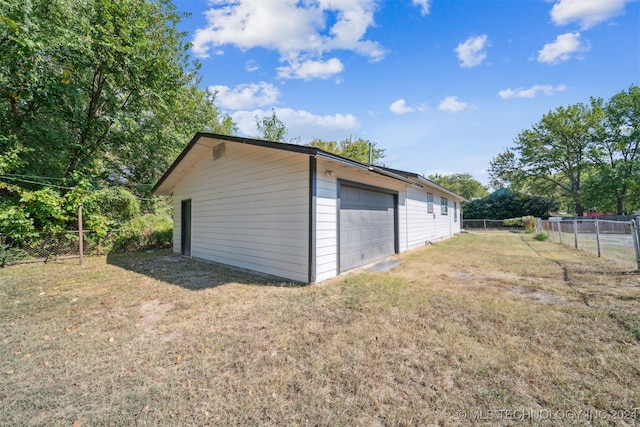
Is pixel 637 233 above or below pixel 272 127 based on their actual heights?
below

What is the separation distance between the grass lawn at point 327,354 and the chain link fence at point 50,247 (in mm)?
4064

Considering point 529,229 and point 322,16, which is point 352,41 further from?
point 529,229

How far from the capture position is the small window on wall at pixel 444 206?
14948 millimetres

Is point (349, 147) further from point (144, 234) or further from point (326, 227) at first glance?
point (326, 227)

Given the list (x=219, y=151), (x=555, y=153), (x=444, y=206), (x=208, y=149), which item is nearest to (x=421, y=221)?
(x=444, y=206)

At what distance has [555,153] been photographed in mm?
25375

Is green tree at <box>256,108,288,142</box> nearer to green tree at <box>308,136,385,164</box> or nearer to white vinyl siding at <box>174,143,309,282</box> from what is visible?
green tree at <box>308,136,385,164</box>

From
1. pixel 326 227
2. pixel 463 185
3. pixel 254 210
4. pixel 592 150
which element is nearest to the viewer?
pixel 326 227

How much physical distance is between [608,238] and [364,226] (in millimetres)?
7978

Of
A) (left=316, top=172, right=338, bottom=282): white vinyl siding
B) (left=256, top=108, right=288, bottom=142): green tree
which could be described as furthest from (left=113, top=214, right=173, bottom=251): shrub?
(left=256, top=108, right=288, bottom=142): green tree

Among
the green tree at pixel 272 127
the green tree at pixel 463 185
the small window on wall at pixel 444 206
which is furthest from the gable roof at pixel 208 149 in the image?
the green tree at pixel 463 185

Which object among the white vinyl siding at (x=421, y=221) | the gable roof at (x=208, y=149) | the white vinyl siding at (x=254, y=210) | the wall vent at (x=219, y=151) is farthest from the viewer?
the white vinyl siding at (x=421, y=221)

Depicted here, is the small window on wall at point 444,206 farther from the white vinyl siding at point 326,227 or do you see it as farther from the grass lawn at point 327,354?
the white vinyl siding at point 326,227

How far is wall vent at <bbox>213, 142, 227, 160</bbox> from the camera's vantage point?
7.26 metres
